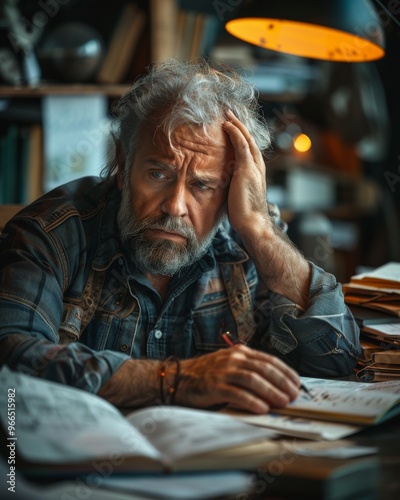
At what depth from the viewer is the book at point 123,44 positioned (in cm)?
362

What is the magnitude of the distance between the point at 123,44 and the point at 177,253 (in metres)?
2.12

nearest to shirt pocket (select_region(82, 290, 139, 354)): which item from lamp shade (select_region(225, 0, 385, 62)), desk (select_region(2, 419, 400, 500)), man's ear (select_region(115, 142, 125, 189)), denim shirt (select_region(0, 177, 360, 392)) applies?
denim shirt (select_region(0, 177, 360, 392))

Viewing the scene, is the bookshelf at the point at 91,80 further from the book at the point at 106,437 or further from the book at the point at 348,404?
the book at the point at 106,437

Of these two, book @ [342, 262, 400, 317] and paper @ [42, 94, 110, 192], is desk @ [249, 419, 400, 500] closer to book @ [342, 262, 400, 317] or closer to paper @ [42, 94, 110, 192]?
book @ [342, 262, 400, 317]

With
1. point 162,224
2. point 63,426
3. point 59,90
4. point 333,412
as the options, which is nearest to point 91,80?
point 59,90

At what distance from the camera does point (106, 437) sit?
3.19ft

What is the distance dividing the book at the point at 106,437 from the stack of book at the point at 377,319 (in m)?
0.59

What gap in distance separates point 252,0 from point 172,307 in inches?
33.2

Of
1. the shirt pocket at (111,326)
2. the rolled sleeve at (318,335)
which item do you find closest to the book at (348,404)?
the rolled sleeve at (318,335)

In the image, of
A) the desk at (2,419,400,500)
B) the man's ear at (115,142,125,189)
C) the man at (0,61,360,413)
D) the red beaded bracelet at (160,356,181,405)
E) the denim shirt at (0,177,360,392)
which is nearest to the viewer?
the desk at (2,419,400,500)

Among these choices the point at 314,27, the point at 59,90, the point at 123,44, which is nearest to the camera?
the point at 314,27

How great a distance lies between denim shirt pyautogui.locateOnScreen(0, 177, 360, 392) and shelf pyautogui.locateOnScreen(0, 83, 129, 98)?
170cm

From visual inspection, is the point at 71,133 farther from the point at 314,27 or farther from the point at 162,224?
the point at 162,224

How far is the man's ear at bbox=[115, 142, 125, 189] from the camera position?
1.88 m
